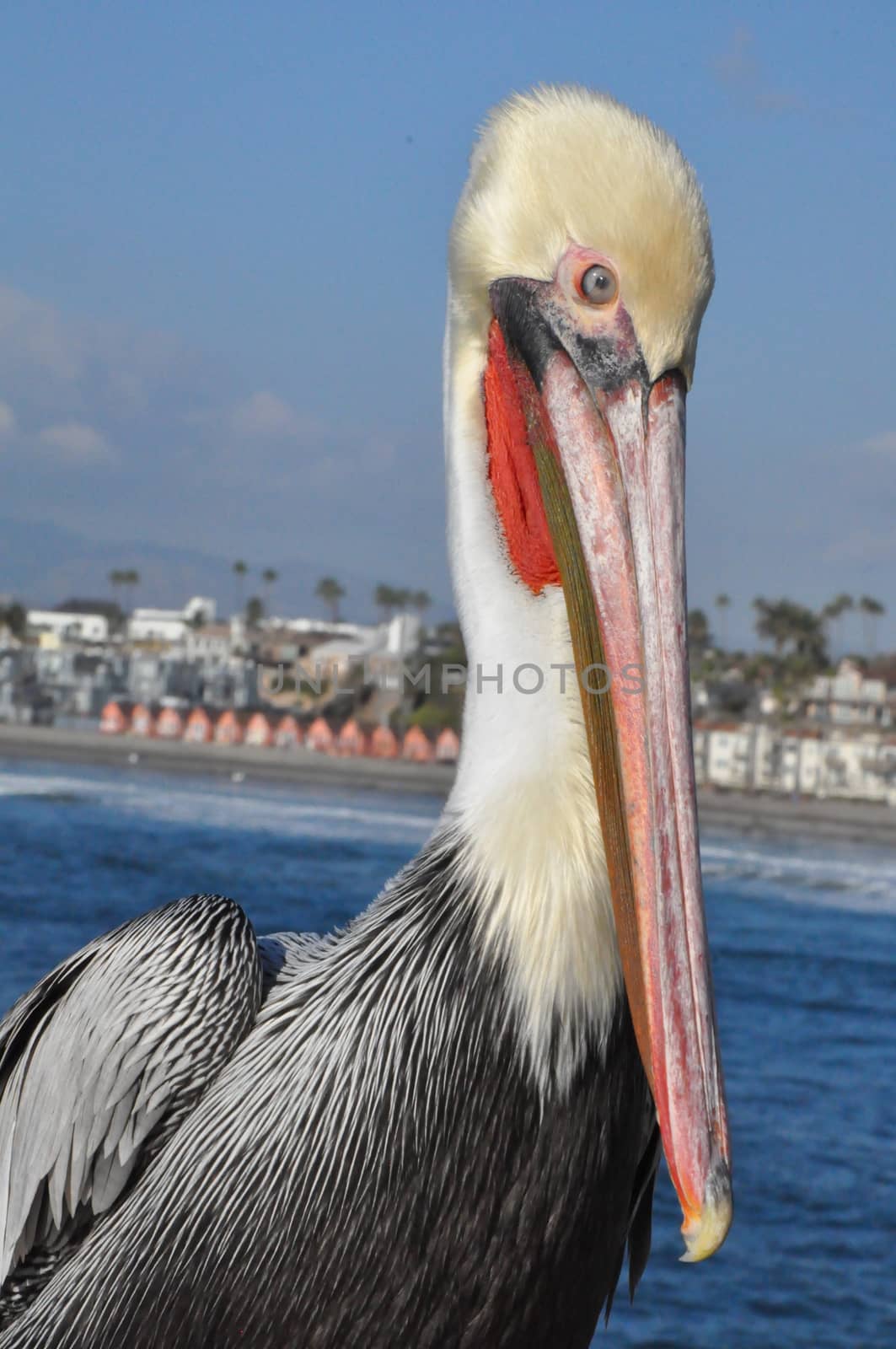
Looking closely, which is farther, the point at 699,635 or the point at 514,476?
the point at 699,635

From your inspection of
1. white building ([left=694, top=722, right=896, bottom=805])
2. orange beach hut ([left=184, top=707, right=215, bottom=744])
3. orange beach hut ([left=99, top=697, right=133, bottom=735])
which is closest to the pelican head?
white building ([left=694, top=722, right=896, bottom=805])

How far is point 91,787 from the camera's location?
51219mm

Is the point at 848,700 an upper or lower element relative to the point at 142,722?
upper

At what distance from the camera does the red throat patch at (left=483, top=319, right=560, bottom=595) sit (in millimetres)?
2197

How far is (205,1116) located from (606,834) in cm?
82

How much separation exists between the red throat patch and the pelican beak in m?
0.02

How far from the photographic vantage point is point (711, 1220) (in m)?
1.80

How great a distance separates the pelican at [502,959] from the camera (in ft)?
6.74

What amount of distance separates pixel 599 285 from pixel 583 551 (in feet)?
1.26

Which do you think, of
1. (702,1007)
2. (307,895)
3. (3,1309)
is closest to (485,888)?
(702,1007)

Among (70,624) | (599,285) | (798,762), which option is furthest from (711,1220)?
(70,624)

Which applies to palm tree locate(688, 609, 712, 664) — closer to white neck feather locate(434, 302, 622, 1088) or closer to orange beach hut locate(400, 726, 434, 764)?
orange beach hut locate(400, 726, 434, 764)

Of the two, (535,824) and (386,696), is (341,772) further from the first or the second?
(535,824)

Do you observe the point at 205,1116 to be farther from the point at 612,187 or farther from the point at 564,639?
the point at 612,187
